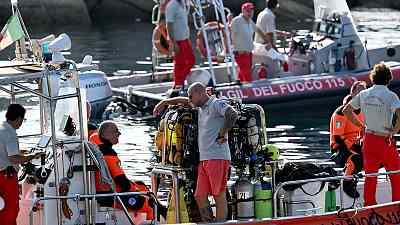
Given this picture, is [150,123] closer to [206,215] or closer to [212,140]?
[206,215]

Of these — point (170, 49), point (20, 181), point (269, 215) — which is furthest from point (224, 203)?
point (170, 49)

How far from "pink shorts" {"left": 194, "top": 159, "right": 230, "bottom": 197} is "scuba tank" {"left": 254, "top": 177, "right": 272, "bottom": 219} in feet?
1.44

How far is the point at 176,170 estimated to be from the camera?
39.0ft

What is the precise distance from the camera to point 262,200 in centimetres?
1207

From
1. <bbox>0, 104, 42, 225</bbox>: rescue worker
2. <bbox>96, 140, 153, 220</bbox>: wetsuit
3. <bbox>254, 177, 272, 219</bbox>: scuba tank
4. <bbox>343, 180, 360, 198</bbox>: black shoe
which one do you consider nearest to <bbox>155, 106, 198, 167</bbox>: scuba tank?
<bbox>96, 140, 153, 220</bbox>: wetsuit

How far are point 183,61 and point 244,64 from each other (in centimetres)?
127

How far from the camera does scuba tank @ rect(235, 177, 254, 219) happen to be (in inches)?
476

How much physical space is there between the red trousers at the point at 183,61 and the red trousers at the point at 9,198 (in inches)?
411

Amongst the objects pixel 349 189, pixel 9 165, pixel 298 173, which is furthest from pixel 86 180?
pixel 349 189

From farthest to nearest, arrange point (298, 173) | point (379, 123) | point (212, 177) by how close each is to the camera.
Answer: point (298, 173), point (379, 123), point (212, 177)

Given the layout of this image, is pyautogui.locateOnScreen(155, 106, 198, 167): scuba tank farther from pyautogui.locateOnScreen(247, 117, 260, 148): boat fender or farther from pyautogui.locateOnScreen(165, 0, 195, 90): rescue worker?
pyautogui.locateOnScreen(165, 0, 195, 90): rescue worker

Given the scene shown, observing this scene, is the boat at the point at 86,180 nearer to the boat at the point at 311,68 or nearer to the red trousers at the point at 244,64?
the red trousers at the point at 244,64

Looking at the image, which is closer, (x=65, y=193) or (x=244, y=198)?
(x=65, y=193)

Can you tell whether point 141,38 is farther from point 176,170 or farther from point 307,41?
point 176,170
